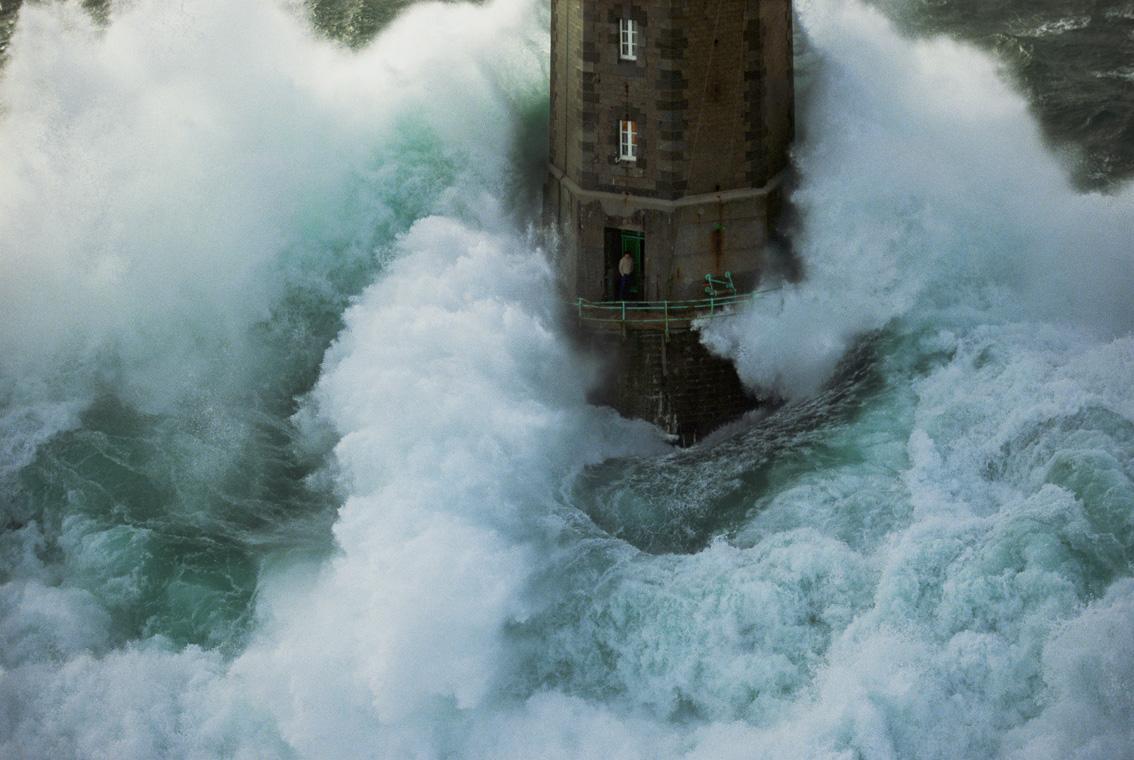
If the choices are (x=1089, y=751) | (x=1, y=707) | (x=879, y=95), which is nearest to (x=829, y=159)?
(x=879, y=95)

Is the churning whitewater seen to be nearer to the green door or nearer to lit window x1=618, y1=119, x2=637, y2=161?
the green door

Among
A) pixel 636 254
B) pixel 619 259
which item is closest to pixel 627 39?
pixel 636 254

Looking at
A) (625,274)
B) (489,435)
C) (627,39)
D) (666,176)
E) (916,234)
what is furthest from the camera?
(916,234)

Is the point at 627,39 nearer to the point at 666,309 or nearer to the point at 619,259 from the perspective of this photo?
the point at 619,259

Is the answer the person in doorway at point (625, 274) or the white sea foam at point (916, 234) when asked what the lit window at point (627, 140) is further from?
the white sea foam at point (916, 234)

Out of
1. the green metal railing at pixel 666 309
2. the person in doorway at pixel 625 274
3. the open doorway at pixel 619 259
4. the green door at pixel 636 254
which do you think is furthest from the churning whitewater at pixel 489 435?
the green door at pixel 636 254

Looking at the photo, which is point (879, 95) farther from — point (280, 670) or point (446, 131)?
point (280, 670)

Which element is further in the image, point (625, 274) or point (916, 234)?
point (916, 234)
